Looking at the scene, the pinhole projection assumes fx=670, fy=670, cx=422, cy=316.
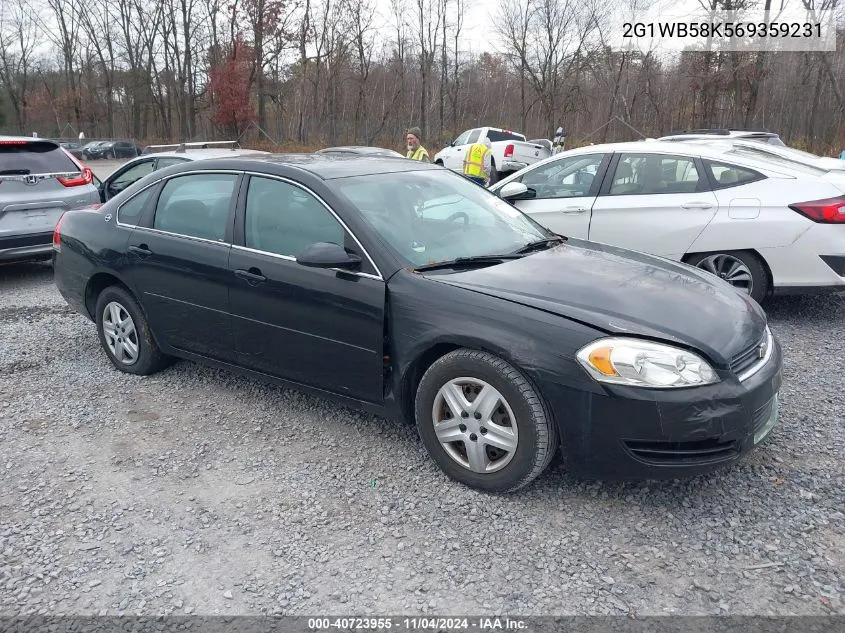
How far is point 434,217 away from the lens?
3.95 m

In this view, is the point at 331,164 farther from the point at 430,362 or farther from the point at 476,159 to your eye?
the point at 476,159

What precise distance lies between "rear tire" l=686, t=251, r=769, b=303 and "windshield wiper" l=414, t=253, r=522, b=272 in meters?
2.73

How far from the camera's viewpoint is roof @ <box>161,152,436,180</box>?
400 cm

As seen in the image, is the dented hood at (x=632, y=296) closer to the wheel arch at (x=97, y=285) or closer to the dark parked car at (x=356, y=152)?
the dark parked car at (x=356, y=152)

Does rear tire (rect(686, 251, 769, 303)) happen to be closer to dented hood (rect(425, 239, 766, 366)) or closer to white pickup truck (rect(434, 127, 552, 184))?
dented hood (rect(425, 239, 766, 366))

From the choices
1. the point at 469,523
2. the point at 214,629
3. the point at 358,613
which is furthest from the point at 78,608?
the point at 469,523

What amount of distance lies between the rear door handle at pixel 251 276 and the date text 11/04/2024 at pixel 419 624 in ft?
6.48

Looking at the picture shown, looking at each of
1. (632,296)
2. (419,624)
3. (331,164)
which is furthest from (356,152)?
(419,624)

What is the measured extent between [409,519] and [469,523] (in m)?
0.28

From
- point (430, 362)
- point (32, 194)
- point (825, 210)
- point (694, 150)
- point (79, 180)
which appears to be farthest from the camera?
point (79, 180)

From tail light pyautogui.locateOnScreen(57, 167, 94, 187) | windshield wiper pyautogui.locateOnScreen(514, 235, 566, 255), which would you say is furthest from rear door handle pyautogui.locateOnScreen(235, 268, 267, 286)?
tail light pyautogui.locateOnScreen(57, 167, 94, 187)

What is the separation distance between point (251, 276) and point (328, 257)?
689 millimetres

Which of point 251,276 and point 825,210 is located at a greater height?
point 825,210

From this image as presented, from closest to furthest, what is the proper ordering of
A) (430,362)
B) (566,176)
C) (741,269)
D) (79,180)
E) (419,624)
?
→ (419,624), (430,362), (741,269), (566,176), (79,180)
